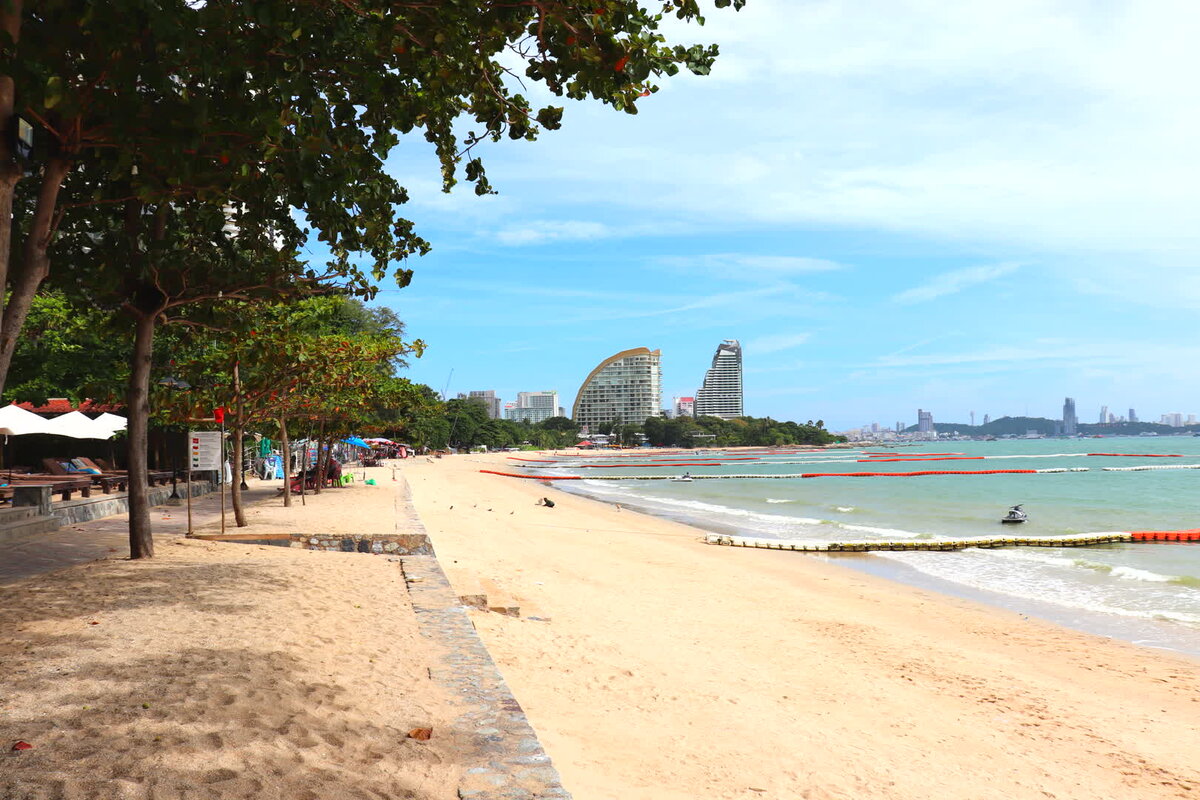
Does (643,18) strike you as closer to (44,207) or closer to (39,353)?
(44,207)

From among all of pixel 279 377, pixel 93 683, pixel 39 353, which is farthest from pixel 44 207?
pixel 39 353

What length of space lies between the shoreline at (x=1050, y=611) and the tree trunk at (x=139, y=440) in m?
12.0

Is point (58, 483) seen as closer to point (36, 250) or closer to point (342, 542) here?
point (342, 542)

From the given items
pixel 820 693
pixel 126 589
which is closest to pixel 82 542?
pixel 126 589

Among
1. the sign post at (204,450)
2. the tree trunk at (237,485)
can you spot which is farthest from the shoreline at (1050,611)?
the sign post at (204,450)

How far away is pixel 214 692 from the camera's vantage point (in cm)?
424

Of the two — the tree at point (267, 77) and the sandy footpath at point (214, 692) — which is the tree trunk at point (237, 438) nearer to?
the sandy footpath at point (214, 692)

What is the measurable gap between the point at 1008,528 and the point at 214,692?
2501 cm

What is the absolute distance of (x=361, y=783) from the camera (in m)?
3.42

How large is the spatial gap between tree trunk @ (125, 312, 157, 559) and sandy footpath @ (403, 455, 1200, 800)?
3.56 meters

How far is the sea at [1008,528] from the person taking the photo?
12.6 m

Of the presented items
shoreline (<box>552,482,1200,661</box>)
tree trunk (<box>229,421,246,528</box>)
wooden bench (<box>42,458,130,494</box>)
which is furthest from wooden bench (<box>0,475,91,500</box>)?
shoreline (<box>552,482,1200,661</box>)

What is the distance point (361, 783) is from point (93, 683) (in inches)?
74.1

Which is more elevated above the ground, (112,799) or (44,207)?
(44,207)
